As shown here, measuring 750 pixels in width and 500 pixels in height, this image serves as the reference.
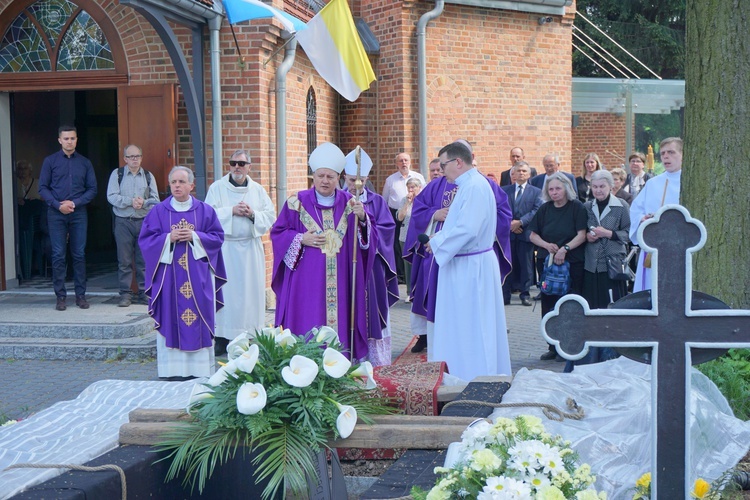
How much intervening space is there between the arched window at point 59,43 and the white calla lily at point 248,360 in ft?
28.0

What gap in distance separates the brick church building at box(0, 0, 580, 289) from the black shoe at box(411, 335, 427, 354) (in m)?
3.10

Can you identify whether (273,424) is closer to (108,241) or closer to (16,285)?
(16,285)

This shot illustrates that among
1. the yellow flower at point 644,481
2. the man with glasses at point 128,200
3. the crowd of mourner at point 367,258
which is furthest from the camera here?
the man with glasses at point 128,200

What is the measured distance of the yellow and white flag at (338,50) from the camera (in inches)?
400

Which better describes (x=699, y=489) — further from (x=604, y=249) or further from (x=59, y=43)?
(x=59, y=43)

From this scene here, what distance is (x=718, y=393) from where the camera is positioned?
422cm

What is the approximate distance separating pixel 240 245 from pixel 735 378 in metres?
6.36

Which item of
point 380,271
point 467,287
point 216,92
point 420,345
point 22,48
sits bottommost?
point 420,345

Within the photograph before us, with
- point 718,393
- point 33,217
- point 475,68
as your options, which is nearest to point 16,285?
point 33,217

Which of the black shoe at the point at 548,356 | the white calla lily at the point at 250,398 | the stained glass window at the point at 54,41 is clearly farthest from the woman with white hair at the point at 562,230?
the white calla lily at the point at 250,398

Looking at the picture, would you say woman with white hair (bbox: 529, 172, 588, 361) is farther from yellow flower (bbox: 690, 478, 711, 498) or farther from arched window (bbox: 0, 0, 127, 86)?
yellow flower (bbox: 690, 478, 711, 498)

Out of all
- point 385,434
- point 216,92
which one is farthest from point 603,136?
point 385,434

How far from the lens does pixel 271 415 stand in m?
3.86

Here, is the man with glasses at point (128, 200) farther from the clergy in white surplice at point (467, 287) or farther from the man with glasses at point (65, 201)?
the clergy in white surplice at point (467, 287)
